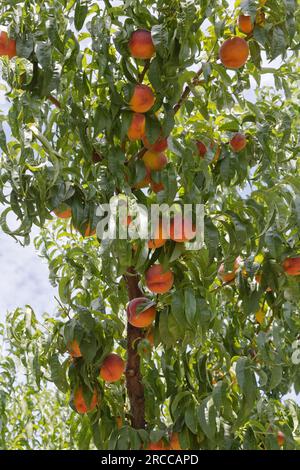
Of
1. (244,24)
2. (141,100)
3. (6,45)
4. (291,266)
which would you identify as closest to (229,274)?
(291,266)

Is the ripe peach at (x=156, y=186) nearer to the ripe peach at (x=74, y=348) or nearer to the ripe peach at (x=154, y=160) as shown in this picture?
the ripe peach at (x=154, y=160)

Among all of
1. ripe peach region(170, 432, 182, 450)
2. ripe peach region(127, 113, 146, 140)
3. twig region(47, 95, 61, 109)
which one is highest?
twig region(47, 95, 61, 109)

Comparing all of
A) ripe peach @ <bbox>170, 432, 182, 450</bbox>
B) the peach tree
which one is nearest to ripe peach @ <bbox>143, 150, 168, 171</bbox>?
the peach tree

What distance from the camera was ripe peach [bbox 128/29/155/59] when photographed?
153cm

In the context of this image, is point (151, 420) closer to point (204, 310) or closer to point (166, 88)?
point (204, 310)

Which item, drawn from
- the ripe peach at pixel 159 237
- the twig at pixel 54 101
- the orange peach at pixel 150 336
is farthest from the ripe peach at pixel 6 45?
the orange peach at pixel 150 336

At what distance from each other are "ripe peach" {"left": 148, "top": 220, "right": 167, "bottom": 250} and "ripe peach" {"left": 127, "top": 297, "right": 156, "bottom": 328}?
0.21 m

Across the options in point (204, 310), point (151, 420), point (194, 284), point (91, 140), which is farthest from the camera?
point (151, 420)

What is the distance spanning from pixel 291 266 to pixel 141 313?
40 cm

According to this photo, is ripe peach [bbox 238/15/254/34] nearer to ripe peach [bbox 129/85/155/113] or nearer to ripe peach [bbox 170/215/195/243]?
ripe peach [bbox 129/85/155/113]

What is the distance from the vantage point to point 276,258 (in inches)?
63.2

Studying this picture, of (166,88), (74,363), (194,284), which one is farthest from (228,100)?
(74,363)
